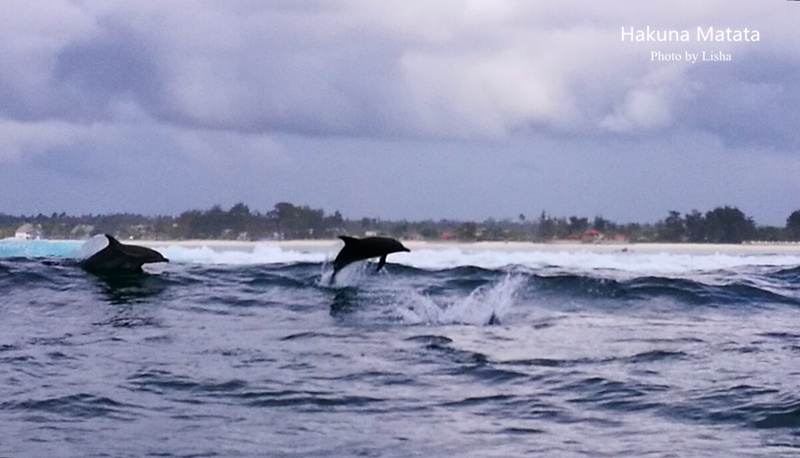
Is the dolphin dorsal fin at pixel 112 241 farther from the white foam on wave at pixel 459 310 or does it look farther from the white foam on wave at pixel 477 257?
the white foam on wave at pixel 477 257

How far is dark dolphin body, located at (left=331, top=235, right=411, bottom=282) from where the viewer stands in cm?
2108

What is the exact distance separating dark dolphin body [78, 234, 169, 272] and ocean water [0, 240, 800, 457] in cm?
51

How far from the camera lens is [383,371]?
12180 mm

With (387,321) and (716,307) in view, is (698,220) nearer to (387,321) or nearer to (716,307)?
(716,307)

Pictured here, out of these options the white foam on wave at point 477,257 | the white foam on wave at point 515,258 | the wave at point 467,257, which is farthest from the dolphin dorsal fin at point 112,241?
the white foam on wave at point 515,258

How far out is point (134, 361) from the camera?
1275cm

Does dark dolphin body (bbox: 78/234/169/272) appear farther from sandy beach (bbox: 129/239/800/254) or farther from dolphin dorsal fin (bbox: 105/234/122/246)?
sandy beach (bbox: 129/239/800/254)

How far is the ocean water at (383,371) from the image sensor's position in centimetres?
899

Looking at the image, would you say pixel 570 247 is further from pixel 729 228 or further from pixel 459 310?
pixel 459 310

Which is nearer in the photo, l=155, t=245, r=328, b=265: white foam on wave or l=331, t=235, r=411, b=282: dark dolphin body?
l=331, t=235, r=411, b=282: dark dolphin body

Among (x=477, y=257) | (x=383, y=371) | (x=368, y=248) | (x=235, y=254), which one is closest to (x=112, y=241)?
(x=368, y=248)

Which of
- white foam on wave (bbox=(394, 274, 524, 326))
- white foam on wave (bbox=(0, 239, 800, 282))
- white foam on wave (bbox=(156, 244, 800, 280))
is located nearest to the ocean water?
white foam on wave (bbox=(394, 274, 524, 326))

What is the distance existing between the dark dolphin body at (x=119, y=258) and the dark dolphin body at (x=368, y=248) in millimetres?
4109

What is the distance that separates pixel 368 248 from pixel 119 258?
559 cm
